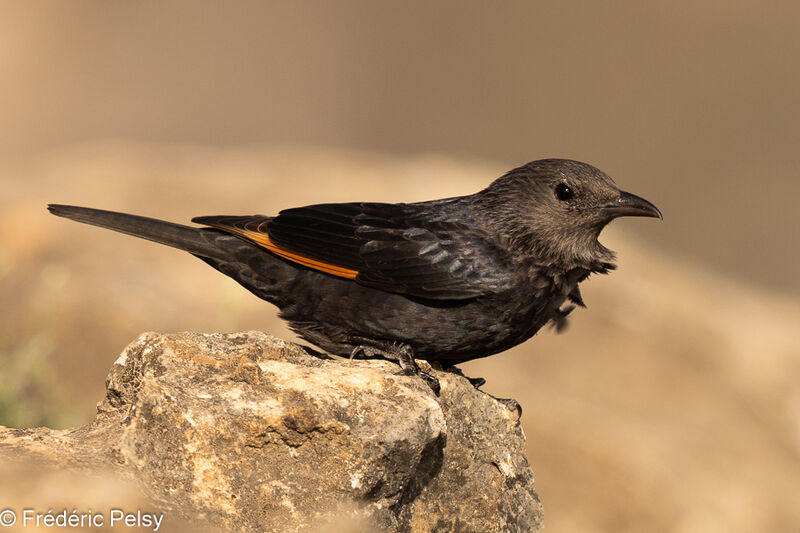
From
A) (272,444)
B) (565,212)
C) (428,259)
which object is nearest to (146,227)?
(428,259)

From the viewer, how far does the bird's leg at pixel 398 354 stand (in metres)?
4.66

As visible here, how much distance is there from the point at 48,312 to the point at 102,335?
4.11 feet

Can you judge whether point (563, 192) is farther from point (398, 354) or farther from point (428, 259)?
point (398, 354)

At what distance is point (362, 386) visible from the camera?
4176 mm

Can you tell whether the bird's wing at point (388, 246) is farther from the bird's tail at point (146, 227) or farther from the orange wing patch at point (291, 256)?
the bird's tail at point (146, 227)

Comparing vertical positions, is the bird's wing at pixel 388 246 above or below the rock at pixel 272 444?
above

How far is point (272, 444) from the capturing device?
3820 millimetres

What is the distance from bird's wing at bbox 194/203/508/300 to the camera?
507 cm

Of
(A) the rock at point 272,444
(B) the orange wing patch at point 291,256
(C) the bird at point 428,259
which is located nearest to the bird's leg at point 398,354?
(C) the bird at point 428,259

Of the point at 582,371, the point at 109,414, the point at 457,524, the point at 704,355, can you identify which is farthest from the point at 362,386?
the point at 704,355

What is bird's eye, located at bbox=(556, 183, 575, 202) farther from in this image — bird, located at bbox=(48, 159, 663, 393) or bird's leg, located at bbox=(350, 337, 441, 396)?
bird's leg, located at bbox=(350, 337, 441, 396)

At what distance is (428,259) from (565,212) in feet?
2.68

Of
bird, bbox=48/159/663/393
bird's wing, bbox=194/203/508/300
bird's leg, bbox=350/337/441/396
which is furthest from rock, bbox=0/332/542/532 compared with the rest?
bird's wing, bbox=194/203/508/300

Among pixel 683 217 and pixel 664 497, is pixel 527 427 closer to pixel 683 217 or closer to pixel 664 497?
pixel 664 497
